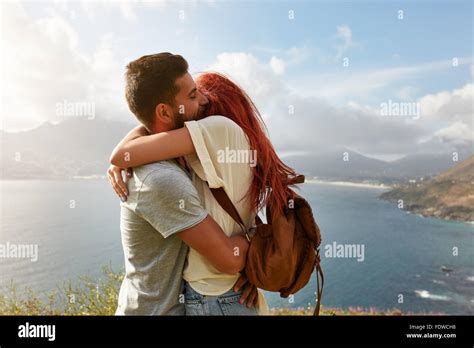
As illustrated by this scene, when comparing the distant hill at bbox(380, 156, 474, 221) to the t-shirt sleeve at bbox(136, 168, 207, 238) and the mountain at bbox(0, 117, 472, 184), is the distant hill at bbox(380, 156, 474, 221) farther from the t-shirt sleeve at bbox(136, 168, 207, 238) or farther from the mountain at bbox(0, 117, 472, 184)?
the t-shirt sleeve at bbox(136, 168, 207, 238)

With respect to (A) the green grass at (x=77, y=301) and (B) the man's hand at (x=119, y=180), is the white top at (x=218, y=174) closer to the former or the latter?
(B) the man's hand at (x=119, y=180)

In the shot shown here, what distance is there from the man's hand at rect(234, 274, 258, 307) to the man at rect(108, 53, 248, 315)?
0.09 meters

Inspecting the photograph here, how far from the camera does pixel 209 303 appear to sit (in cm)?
167

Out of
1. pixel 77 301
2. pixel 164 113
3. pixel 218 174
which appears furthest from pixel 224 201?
pixel 77 301

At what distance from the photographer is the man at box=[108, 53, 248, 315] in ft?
5.13

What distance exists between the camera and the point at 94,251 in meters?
9.46

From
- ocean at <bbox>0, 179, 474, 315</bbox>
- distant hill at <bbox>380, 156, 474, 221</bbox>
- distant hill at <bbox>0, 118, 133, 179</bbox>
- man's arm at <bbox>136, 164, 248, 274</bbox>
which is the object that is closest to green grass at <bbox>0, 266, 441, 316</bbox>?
ocean at <bbox>0, 179, 474, 315</bbox>

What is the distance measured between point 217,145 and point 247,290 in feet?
1.80

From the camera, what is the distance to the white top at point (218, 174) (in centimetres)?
162

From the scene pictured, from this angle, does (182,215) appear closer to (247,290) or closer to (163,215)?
(163,215)

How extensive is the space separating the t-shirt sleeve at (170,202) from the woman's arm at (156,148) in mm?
73

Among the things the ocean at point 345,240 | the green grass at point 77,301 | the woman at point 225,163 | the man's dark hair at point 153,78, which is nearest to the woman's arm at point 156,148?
the woman at point 225,163

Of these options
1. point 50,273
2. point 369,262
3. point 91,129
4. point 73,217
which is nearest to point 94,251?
point 50,273

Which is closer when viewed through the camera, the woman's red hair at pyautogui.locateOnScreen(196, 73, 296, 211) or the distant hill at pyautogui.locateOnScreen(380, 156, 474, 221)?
the woman's red hair at pyautogui.locateOnScreen(196, 73, 296, 211)
